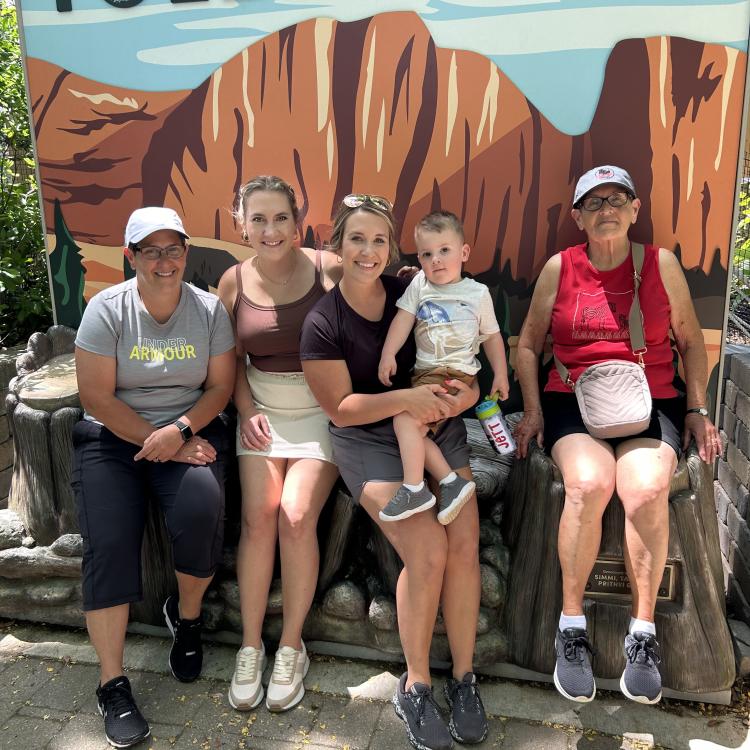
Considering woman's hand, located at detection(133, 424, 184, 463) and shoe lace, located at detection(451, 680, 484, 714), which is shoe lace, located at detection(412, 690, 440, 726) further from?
woman's hand, located at detection(133, 424, 184, 463)

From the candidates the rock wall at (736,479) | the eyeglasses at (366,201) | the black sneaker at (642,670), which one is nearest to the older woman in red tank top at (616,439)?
the black sneaker at (642,670)

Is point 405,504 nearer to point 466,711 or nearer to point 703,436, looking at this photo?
point 466,711

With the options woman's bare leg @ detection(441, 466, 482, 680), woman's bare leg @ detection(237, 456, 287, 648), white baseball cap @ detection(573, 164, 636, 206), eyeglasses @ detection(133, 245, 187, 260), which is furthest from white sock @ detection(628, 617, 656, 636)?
eyeglasses @ detection(133, 245, 187, 260)

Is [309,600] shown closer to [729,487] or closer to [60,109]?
[729,487]

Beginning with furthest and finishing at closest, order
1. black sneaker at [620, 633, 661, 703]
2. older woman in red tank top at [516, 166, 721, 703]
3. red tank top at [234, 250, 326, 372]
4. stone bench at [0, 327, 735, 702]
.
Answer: red tank top at [234, 250, 326, 372]
stone bench at [0, 327, 735, 702]
older woman in red tank top at [516, 166, 721, 703]
black sneaker at [620, 633, 661, 703]

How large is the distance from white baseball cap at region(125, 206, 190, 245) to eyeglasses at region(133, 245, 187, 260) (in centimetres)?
4

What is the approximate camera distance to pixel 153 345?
258 centimetres

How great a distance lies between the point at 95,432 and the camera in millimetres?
2592

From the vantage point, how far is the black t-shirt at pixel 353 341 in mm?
2500

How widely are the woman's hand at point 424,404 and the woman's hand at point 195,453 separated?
761mm

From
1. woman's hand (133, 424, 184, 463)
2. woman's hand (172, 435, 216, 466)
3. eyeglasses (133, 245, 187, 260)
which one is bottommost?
woman's hand (172, 435, 216, 466)

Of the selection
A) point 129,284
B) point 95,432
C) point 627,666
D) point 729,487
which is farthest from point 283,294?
point 729,487

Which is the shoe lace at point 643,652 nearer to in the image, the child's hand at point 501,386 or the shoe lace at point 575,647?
the shoe lace at point 575,647

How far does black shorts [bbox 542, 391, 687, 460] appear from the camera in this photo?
2.51 m
